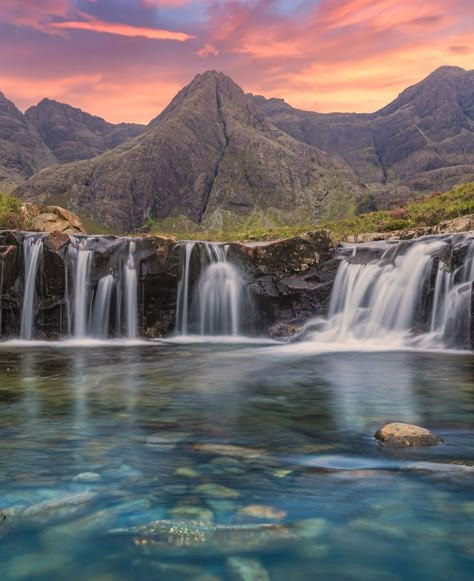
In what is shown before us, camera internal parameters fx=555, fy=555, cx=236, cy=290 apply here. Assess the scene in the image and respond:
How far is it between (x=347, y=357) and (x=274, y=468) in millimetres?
13658

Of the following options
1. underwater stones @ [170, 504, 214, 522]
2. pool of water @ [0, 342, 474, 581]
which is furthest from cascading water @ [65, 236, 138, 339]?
underwater stones @ [170, 504, 214, 522]

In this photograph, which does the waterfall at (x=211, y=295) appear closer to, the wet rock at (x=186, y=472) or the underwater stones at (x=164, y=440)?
the underwater stones at (x=164, y=440)

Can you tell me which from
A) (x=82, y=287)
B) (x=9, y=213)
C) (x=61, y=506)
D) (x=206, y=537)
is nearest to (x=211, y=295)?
(x=82, y=287)

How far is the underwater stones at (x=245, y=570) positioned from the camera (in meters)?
4.79

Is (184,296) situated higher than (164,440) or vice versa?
(184,296)

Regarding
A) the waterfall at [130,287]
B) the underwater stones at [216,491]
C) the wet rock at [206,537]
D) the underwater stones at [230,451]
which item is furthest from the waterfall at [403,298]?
the wet rock at [206,537]

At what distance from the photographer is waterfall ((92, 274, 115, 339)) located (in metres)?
28.4

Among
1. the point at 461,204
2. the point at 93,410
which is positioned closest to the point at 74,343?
the point at 93,410

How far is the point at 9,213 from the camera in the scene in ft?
119

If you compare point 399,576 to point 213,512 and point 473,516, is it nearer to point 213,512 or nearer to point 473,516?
point 473,516

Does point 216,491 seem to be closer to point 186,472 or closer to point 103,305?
point 186,472

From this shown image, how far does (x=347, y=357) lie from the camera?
20.7 meters

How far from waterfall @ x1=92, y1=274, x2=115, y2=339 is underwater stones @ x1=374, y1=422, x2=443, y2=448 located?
21730mm

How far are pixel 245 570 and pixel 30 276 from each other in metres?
25.9
